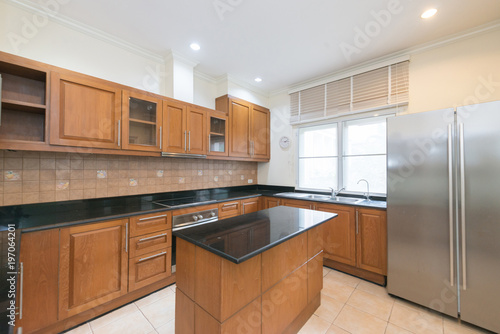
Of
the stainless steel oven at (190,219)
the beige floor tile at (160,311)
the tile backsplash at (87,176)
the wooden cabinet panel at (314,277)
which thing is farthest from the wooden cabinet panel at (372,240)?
the tile backsplash at (87,176)

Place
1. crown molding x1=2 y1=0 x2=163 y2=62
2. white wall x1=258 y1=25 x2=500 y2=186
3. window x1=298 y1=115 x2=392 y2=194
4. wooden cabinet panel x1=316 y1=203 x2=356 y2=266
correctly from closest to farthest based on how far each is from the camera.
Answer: crown molding x1=2 y1=0 x2=163 y2=62, white wall x1=258 y1=25 x2=500 y2=186, wooden cabinet panel x1=316 y1=203 x2=356 y2=266, window x1=298 y1=115 x2=392 y2=194

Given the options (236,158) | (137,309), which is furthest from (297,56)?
(137,309)

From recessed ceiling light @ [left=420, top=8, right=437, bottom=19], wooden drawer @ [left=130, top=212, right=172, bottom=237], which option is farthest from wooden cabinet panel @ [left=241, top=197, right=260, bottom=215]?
recessed ceiling light @ [left=420, top=8, right=437, bottom=19]

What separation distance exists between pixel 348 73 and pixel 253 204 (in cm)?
246

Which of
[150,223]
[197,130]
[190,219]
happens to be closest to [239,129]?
[197,130]

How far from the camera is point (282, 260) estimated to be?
1.45 m

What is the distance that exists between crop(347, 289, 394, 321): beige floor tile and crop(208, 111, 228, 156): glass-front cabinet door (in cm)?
241

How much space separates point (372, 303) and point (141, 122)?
3113mm

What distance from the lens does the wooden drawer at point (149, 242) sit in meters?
2.00

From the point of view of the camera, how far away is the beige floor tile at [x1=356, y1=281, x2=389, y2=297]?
2213 mm

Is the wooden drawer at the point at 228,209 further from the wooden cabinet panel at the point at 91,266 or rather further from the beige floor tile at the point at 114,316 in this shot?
the beige floor tile at the point at 114,316

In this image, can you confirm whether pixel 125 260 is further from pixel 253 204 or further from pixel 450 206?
pixel 450 206

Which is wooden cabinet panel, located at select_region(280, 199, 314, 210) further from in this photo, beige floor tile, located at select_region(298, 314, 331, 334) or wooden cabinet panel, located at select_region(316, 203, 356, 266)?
beige floor tile, located at select_region(298, 314, 331, 334)

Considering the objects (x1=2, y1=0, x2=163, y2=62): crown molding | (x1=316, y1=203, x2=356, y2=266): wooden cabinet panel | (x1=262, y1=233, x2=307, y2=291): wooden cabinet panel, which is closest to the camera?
(x1=262, y1=233, x2=307, y2=291): wooden cabinet panel
